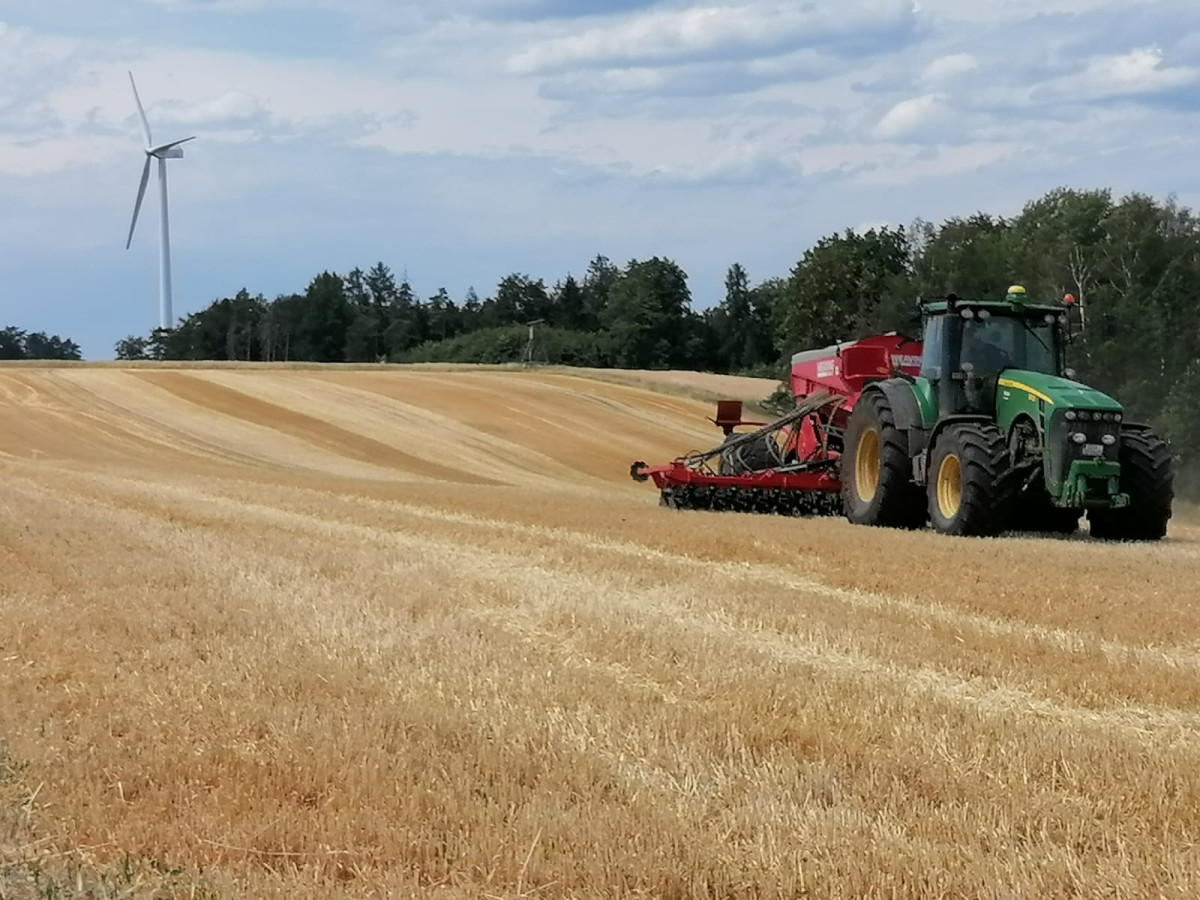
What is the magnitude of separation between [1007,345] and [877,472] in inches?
76.9

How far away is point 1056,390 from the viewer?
44.9 ft

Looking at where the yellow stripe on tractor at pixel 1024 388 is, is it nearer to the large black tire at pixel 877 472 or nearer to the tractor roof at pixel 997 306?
the tractor roof at pixel 997 306

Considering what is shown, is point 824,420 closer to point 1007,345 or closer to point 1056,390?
point 1007,345

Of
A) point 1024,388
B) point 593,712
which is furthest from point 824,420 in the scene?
point 593,712

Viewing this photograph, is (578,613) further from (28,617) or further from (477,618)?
(28,617)

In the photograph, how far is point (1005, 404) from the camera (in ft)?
48.3

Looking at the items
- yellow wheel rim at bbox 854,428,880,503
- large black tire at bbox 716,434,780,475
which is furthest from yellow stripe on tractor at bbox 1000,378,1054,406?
large black tire at bbox 716,434,780,475

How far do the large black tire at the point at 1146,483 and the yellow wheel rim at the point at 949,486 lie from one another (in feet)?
4.98

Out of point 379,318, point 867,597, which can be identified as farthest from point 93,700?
point 379,318

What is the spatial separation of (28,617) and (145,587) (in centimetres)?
120

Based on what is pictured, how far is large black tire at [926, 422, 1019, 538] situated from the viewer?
45.1 feet

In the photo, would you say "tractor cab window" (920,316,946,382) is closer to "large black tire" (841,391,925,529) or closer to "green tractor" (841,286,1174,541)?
"green tractor" (841,286,1174,541)

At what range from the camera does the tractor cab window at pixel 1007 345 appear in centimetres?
1500

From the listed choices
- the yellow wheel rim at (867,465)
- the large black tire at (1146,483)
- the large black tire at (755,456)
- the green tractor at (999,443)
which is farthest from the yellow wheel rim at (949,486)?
the large black tire at (755,456)
